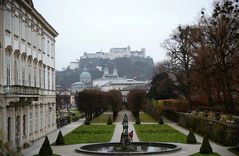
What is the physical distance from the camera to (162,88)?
257 feet

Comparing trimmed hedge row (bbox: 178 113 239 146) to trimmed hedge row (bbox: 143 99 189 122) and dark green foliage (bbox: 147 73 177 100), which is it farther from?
dark green foliage (bbox: 147 73 177 100)

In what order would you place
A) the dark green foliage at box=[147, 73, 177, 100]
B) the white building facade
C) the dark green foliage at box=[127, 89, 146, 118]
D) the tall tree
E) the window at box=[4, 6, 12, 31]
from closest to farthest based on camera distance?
the white building facade
the window at box=[4, 6, 12, 31]
the tall tree
the dark green foliage at box=[147, 73, 177, 100]
the dark green foliage at box=[127, 89, 146, 118]

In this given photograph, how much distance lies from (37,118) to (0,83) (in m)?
14.7

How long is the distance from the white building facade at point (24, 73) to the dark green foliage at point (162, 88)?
28.0 meters

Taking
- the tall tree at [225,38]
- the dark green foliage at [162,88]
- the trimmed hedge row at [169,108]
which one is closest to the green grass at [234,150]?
the tall tree at [225,38]

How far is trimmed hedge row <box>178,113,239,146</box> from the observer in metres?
34.8

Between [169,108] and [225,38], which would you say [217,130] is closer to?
[225,38]

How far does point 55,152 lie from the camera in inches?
1239

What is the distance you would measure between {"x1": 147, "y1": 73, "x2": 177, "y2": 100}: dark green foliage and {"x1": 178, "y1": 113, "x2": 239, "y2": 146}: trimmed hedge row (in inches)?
906

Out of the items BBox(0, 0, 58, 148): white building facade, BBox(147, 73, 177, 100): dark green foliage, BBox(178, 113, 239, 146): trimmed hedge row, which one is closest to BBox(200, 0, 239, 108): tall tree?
BBox(178, 113, 239, 146): trimmed hedge row

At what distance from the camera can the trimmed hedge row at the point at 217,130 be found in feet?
114

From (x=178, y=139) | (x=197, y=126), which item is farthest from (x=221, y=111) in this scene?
(x=178, y=139)

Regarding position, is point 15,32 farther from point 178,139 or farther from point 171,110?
point 171,110

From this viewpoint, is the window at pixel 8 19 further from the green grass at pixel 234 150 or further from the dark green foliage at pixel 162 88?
the dark green foliage at pixel 162 88
